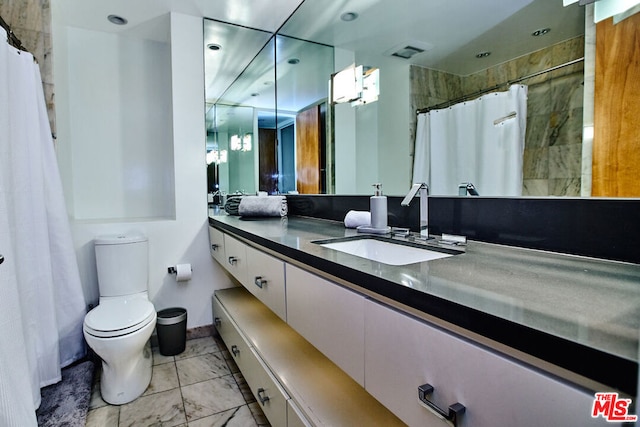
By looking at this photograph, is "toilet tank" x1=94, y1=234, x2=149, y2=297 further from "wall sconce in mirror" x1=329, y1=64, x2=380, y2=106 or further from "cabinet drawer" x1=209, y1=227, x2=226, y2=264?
"wall sconce in mirror" x1=329, y1=64, x2=380, y2=106

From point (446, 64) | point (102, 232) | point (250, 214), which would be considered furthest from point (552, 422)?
point (102, 232)

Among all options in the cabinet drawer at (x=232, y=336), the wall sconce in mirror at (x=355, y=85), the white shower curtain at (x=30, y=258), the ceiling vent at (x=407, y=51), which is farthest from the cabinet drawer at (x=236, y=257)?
the ceiling vent at (x=407, y=51)

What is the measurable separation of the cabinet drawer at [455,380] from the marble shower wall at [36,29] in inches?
91.6

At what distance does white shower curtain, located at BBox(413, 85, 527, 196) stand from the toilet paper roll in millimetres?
1807

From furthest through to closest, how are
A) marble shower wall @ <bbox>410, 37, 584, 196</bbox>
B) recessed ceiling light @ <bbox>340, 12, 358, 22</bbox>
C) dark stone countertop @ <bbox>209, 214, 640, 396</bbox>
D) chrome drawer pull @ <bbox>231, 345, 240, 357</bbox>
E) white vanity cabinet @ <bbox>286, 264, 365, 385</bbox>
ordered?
recessed ceiling light @ <bbox>340, 12, 358, 22</bbox>, chrome drawer pull @ <bbox>231, 345, 240, 357</bbox>, marble shower wall @ <bbox>410, 37, 584, 196</bbox>, white vanity cabinet @ <bbox>286, 264, 365, 385</bbox>, dark stone countertop @ <bbox>209, 214, 640, 396</bbox>

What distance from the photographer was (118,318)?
178 cm

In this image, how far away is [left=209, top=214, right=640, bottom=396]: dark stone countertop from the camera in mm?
401

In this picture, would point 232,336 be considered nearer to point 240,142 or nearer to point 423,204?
point 423,204

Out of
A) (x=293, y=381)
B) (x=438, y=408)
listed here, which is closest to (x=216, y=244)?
(x=293, y=381)

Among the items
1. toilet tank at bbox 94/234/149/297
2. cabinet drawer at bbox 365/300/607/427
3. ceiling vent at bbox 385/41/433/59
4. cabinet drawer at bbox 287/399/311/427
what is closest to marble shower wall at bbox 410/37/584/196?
ceiling vent at bbox 385/41/433/59

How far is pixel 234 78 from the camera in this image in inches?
119

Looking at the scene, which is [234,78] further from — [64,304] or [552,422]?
[552,422]

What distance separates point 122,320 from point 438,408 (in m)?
1.73

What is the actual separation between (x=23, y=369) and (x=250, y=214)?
1409 mm
